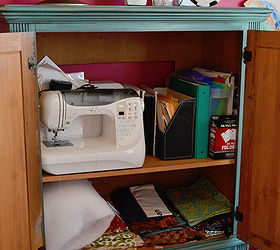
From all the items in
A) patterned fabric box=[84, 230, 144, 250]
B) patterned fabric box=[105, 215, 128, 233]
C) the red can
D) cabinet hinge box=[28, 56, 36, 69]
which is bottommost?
patterned fabric box=[84, 230, 144, 250]

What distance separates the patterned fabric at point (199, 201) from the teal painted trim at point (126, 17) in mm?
856

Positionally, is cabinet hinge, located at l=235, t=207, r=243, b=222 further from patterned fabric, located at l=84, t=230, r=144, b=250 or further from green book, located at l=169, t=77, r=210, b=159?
patterned fabric, located at l=84, t=230, r=144, b=250

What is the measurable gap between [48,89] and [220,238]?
103 cm

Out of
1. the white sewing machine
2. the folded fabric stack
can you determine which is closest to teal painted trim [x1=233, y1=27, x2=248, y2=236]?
the folded fabric stack

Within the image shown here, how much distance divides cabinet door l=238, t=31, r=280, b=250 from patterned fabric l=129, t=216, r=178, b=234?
1.14 feet

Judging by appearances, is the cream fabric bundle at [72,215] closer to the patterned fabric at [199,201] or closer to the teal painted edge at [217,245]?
the teal painted edge at [217,245]

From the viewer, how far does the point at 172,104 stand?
6.43 ft

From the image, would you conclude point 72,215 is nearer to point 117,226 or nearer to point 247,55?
point 117,226

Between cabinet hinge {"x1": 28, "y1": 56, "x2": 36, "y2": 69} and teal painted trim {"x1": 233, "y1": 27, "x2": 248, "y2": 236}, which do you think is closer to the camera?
cabinet hinge {"x1": 28, "y1": 56, "x2": 36, "y2": 69}

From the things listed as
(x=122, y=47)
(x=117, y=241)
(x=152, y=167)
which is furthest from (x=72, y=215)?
(x=122, y=47)

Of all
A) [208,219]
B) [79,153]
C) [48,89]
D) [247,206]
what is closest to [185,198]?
[208,219]

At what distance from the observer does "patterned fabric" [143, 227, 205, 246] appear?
1.99 metres

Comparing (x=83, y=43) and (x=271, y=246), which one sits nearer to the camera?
(x=271, y=246)

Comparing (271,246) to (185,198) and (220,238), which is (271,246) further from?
(185,198)
